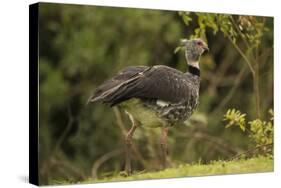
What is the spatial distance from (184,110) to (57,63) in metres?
1.26

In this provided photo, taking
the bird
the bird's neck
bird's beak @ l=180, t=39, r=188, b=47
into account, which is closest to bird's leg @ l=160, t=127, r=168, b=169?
the bird

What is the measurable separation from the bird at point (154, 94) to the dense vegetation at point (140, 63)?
0.10 m

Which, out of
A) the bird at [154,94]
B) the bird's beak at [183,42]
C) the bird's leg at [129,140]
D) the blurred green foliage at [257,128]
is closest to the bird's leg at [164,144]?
the bird at [154,94]

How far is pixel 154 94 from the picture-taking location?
673 cm

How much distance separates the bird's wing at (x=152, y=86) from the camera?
657 centimetres

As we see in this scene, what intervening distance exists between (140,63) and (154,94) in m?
0.49

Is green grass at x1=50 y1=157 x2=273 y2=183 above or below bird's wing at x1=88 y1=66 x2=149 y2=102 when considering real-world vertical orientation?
below

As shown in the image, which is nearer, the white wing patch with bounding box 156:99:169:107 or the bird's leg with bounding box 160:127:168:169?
the white wing patch with bounding box 156:99:169:107

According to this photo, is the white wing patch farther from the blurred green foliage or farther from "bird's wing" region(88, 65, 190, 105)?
the blurred green foliage

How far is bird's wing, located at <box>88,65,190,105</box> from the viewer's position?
6.57 m

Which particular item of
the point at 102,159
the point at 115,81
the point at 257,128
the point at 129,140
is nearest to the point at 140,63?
the point at 115,81

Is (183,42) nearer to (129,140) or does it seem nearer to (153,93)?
(153,93)

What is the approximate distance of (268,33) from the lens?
7.84 meters

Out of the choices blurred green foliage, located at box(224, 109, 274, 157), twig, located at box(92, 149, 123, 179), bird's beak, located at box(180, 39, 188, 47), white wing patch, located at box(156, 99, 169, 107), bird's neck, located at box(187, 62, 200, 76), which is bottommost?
twig, located at box(92, 149, 123, 179)
